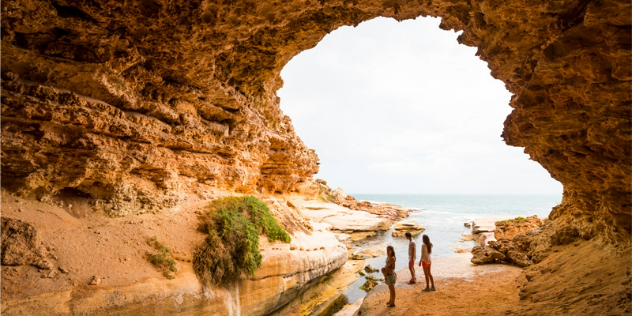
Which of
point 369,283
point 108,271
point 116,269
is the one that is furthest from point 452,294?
point 108,271

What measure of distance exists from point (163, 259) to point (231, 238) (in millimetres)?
1943

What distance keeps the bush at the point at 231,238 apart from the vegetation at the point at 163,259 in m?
0.64

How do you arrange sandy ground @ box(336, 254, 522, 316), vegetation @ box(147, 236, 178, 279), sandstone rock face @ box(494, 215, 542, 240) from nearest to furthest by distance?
1. vegetation @ box(147, 236, 178, 279)
2. sandy ground @ box(336, 254, 522, 316)
3. sandstone rock face @ box(494, 215, 542, 240)

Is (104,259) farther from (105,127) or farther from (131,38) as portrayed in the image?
(131,38)

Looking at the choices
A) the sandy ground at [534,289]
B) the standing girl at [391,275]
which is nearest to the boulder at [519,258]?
the sandy ground at [534,289]

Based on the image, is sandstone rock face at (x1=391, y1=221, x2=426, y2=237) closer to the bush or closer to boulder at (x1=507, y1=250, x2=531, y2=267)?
boulder at (x1=507, y1=250, x2=531, y2=267)

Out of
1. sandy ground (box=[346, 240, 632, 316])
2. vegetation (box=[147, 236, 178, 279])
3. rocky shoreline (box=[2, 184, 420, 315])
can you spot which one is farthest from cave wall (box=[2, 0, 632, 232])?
vegetation (box=[147, 236, 178, 279])

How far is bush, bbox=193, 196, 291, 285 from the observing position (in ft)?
24.6

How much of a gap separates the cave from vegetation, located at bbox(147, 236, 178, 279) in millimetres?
1305

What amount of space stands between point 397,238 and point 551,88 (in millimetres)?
20315

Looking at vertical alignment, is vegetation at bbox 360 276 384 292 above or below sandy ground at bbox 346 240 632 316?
below

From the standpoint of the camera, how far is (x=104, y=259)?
20.1ft

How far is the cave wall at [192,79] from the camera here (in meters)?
4.20

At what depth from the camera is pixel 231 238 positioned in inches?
329
